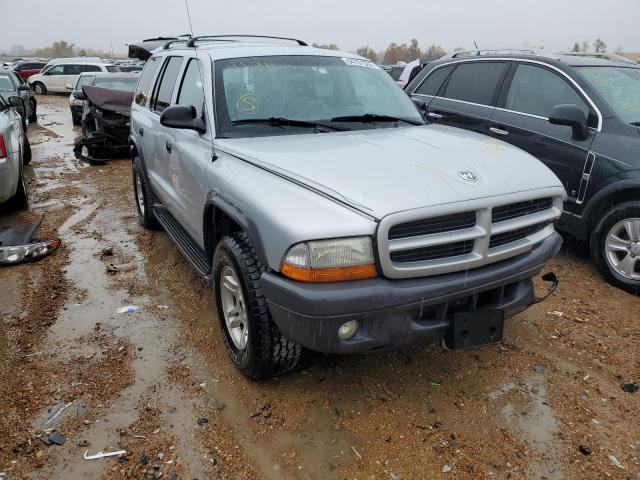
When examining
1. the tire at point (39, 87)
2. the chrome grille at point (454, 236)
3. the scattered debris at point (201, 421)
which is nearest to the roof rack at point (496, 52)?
the chrome grille at point (454, 236)

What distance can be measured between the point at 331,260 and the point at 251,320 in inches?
24.8

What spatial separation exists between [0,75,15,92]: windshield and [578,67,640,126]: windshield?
13285mm

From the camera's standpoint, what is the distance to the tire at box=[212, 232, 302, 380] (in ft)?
8.58

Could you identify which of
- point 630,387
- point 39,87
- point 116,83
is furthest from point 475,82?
Result: point 39,87

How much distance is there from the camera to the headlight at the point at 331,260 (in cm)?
226

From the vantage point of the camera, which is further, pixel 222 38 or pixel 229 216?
pixel 222 38

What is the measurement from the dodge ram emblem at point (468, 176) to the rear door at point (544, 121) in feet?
7.53

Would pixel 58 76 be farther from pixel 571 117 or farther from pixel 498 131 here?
pixel 571 117

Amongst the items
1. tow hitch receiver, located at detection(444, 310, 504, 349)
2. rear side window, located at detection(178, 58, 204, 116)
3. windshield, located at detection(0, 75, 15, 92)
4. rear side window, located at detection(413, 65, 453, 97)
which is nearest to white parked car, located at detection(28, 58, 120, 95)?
windshield, located at detection(0, 75, 15, 92)

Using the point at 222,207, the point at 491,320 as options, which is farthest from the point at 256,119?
the point at 491,320

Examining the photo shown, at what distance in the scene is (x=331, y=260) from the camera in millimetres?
2273

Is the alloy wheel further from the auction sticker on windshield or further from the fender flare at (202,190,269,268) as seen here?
the fender flare at (202,190,269,268)

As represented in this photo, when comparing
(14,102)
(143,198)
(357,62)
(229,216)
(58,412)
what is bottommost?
(58,412)

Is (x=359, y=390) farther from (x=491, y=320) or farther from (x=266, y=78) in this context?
(x=266, y=78)
